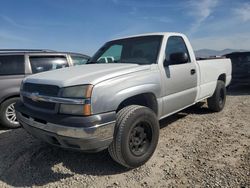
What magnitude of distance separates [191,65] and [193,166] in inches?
80.4

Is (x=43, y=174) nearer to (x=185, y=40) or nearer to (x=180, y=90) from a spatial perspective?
A: (x=180, y=90)

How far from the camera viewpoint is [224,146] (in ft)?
13.1

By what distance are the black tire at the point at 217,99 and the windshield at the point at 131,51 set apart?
2.48 m

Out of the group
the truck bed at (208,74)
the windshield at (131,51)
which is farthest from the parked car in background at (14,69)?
the truck bed at (208,74)

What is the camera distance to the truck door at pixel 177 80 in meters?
3.99

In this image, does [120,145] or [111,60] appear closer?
[120,145]

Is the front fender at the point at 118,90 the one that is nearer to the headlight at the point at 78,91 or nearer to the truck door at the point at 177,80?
the headlight at the point at 78,91

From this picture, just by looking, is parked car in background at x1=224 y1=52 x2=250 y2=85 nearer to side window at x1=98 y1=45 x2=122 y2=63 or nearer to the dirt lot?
the dirt lot

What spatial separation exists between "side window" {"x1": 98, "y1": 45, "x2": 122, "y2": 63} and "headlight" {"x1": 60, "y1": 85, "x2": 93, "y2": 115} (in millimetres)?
1695

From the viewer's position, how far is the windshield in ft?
13.4

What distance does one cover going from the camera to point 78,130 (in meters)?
2.76

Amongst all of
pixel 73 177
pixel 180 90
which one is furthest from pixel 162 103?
pixel 73 177

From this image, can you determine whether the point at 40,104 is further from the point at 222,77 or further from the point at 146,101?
the point at 222,77

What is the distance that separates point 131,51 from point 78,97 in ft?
6.28
